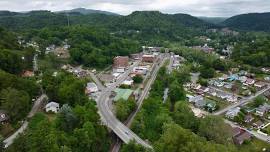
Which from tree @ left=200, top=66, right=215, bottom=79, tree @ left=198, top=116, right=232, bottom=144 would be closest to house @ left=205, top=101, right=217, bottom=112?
tree @ left=198, top=116, right=232, bottom=144

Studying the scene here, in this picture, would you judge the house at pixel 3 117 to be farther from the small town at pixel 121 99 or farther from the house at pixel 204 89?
the house at pixel 204 89

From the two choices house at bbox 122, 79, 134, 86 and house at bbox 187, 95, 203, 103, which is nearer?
house at bbox 187, 95, 203, 103

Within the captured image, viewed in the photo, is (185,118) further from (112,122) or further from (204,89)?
(204,89)

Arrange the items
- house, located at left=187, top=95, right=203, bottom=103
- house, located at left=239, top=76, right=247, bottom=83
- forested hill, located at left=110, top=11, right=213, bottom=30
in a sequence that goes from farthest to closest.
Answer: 1. forested hill, located at left=110, top=11, right=213, bottom=30
2. house, located at left=239, top=76, right=247, bottom=83
3. house, located at left=187, top=95, right=203, bottom=103

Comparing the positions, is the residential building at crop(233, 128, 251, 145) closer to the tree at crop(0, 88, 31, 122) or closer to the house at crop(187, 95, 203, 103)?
the house at crop(187, 95, 203, 103)

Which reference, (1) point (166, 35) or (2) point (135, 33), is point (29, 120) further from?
(1) point (166, 35)

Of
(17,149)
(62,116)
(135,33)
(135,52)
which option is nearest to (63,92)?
(62,116)

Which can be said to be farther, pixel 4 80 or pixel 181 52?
pixel 181 52
